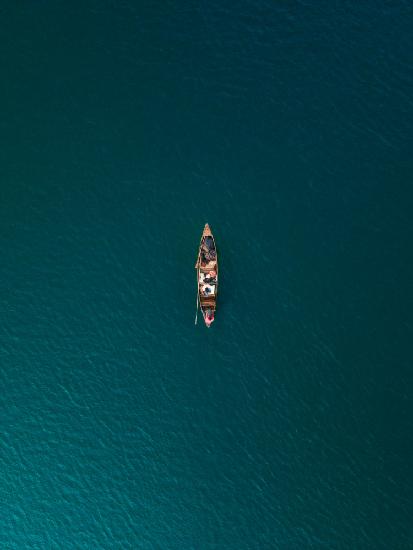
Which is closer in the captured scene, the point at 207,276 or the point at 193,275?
the point at 207,276

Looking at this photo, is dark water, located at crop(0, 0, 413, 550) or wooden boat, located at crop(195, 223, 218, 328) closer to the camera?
dark water, located at crop(0, 0, 413, 550)

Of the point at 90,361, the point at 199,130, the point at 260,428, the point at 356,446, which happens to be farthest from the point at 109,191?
the point at 356,446

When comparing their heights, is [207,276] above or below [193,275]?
below

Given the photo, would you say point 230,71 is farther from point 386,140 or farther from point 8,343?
point 8,343
